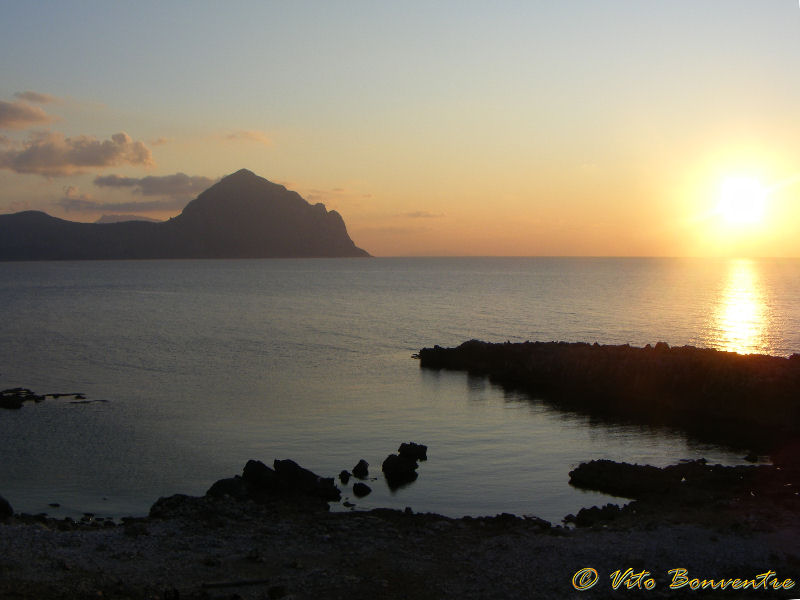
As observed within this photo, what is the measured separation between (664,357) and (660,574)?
33671mm

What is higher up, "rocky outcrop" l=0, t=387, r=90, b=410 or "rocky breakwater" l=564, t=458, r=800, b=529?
"rocky outcrop" l=0, t=387, r=90, b=410

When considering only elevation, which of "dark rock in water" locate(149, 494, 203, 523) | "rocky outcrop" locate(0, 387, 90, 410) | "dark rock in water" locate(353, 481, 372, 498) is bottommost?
"dark rock in water" locate(353, 481, 372, 498)

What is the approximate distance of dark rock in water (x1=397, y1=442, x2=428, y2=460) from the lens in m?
29.3

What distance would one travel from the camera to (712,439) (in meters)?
35.7

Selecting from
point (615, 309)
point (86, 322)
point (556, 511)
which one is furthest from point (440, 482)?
point (615, 309)

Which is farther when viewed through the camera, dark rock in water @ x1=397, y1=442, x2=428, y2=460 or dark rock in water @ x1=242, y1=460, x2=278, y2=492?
dark rock in water @ x1=397, y1=442, x2=428, y2=460

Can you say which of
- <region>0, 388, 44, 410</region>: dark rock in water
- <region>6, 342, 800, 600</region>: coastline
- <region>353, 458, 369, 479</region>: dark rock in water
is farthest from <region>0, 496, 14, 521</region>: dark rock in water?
<region>0, 388, 44, 410</region>: dark rock in water

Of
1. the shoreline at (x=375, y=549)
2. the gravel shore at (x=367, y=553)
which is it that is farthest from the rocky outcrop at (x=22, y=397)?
the shoreline at (x=375, y=549)

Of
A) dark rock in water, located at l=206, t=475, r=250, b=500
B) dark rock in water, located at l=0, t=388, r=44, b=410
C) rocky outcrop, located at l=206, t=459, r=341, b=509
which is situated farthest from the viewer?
dark rock in water, located at l=0, t=388, r=44, b=410

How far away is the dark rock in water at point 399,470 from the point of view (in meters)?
27.4

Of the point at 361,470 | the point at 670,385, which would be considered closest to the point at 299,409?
the point at 361,470

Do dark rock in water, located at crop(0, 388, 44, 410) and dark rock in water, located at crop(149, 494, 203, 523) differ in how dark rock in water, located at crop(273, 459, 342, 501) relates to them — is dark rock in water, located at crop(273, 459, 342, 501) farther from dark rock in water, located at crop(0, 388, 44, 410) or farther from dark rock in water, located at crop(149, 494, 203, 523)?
dark rock in water, located at crop(0, 388, 44, 410)

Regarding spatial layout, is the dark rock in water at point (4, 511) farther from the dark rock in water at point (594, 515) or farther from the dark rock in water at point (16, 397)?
the dark rock in water at point (16, 397)

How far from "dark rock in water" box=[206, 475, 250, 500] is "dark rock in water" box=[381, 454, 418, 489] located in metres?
5.92
